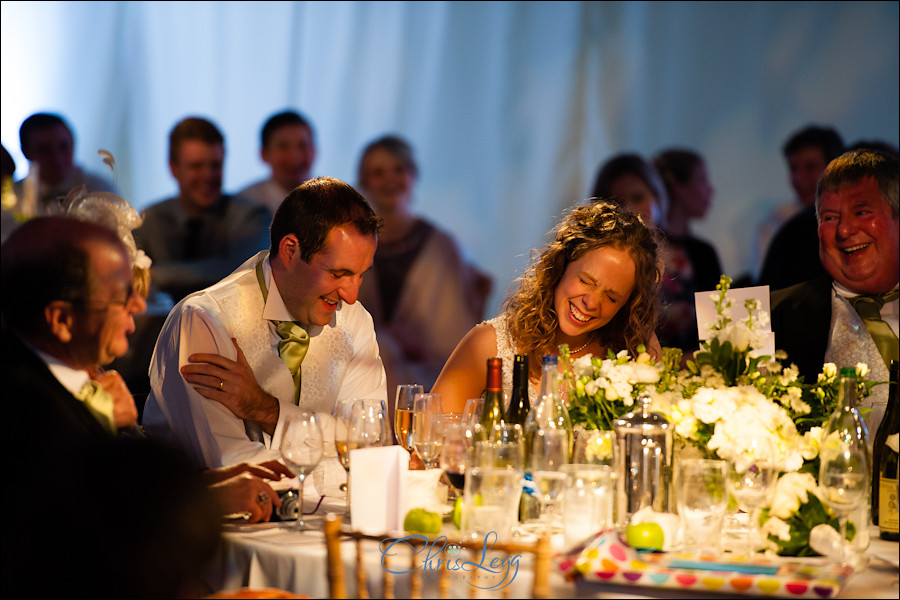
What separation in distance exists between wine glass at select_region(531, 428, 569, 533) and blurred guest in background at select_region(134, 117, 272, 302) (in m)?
3.19

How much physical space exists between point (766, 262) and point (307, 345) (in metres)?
2.88

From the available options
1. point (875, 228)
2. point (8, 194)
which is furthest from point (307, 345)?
point (875, 228)

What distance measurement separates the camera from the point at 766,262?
4.86 meters

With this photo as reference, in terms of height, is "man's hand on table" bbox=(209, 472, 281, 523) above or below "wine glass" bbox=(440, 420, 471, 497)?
below

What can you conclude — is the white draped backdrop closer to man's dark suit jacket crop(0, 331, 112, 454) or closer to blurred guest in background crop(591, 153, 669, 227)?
blurred guest in background crop(591, 153, 669, 227)

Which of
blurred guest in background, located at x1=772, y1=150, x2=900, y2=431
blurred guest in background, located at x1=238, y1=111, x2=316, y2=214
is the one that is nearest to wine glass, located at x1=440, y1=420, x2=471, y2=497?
blurred guest in background, located at x1=772, y1=150, x2=900, y2=431

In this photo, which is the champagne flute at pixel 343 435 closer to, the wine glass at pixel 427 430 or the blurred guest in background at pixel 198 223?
the wine glass at pixel 427 430

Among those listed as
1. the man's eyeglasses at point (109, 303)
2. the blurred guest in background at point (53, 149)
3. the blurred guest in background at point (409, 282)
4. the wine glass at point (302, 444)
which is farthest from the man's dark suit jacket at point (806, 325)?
the blurred guest in background at point (53, 149)

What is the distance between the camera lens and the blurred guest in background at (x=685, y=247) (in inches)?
185

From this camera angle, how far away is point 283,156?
190 inches

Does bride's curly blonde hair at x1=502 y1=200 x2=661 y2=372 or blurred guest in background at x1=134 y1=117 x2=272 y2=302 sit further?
blurred guest in background at x1=134 y1=117 x2=272 y2=302

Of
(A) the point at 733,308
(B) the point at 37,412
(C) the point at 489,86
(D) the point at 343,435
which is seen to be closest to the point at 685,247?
(C) the point at 489,86

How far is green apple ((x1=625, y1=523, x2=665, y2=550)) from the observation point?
1570mm

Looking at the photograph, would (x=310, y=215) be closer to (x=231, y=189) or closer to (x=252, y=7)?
(x=231, y=189)
